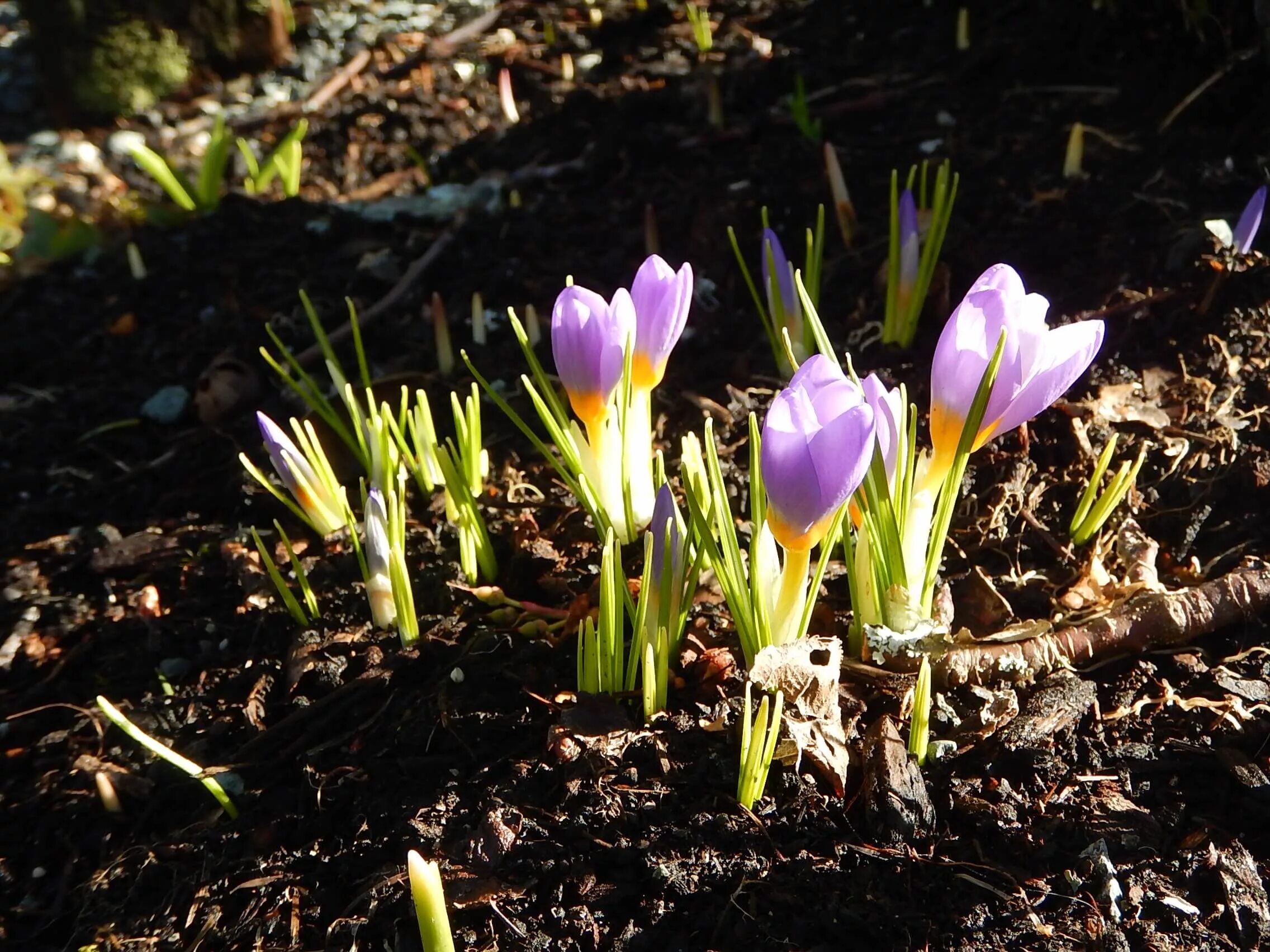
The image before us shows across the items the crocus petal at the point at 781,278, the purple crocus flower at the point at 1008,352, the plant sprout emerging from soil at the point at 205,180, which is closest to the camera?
the purple crocus flower at the point at 1008,352

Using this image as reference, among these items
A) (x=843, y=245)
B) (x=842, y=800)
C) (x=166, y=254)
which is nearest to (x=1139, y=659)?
(x=842, y=800)

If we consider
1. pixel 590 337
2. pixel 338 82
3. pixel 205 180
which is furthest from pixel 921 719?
pixel 338 82

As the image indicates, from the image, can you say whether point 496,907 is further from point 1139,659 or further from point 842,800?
point 1139,659

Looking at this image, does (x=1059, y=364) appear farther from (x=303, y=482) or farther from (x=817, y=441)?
(x=303, y=482)

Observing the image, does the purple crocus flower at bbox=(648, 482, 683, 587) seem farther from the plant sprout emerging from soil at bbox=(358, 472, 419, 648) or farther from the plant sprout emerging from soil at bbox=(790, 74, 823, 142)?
the plant sprout emerging from soil at bbox=(790, 74, 823, 142)

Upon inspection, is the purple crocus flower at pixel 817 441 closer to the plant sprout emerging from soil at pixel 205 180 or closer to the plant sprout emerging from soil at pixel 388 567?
the plant sprout emerging from soil at pixel 388 567

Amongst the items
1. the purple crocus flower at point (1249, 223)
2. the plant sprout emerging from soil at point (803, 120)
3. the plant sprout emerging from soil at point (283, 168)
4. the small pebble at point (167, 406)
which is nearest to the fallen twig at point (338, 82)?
the plant sprout emerging from soil at point (283, 168)
